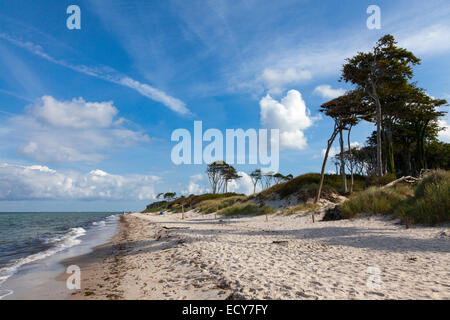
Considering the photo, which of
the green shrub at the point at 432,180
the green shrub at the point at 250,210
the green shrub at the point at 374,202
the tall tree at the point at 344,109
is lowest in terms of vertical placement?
the green shrub at the point at 250,210

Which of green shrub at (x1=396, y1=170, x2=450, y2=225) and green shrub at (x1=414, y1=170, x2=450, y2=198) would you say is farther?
green shrub at (x1=414, y1=170, x2=450, y2=198)

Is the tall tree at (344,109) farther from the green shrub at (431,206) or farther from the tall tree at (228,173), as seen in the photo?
the tall tree at (228,173)

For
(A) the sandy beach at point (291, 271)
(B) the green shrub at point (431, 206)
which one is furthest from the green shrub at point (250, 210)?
(A) the sandy beach at point (291, 271)

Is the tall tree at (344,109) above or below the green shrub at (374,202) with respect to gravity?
above

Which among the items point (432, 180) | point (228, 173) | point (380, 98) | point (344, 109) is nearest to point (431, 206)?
point (432, 180)

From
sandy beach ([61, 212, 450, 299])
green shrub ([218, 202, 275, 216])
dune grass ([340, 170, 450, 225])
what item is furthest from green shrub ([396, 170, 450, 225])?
green shrub ([218, 202, 275, 216])

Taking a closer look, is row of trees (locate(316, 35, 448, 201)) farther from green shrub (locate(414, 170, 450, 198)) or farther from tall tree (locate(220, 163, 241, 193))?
tall tree (locate(220, 163, 241, 193))

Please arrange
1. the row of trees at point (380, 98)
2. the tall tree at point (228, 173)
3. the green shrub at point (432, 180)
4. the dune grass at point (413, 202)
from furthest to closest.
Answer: the tall tree at point (228, 173)
the row of trees at point (380, 98)
the green shrub at point (432, 180)
the dune grass at point (413, 202)

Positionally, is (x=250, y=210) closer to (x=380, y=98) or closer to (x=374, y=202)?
(x=374, y=202)

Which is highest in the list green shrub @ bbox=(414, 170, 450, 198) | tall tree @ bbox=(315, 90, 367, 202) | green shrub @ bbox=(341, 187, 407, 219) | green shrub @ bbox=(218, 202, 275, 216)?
tall tree @ bbox=(315, 90, 367, 202)

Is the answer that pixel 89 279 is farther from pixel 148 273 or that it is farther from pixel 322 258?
pixel 322 258

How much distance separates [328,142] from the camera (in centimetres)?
2303

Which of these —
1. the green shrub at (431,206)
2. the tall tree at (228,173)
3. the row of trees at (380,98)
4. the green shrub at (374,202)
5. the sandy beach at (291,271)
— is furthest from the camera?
the tall tree at (228,173)

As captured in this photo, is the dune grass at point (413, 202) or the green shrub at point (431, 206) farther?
the dune grass at point (413, 202)
